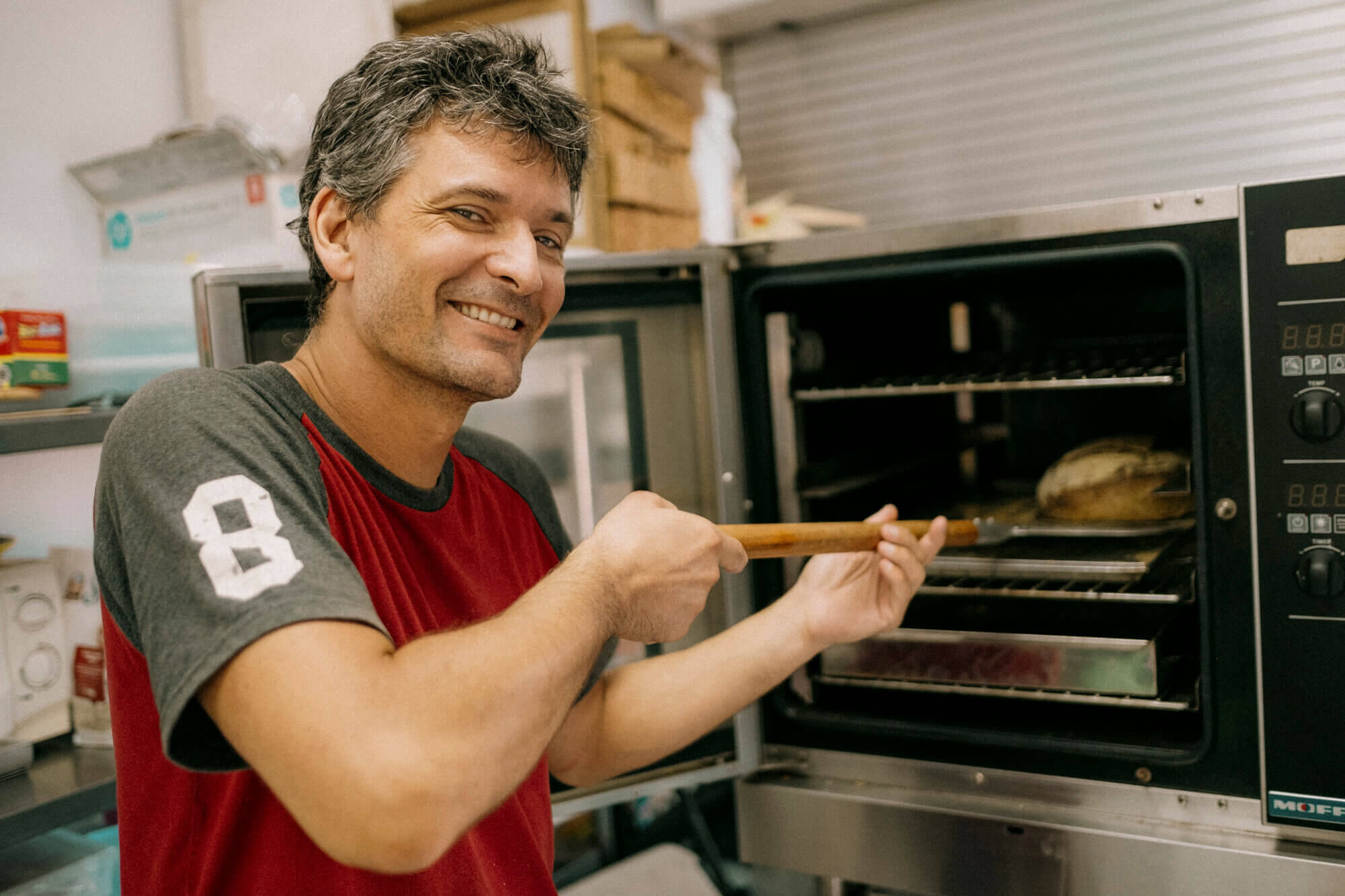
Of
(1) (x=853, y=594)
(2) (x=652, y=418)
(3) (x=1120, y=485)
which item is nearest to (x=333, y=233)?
(2) (x=652, y=418)

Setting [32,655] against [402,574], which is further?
[32,655]

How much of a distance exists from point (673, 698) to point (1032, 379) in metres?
0.60

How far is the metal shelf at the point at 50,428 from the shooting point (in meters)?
1.11

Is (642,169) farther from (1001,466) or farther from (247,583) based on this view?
(247,583)

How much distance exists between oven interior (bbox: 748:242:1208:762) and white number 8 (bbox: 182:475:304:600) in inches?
30.4

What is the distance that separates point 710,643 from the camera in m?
1.23

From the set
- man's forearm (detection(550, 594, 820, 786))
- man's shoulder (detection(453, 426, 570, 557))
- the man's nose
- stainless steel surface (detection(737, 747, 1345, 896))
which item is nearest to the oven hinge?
stainless steel surface (detection(737, 747, 1345, 896))

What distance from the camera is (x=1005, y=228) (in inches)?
46.5

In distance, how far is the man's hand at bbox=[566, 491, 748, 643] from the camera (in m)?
0.85

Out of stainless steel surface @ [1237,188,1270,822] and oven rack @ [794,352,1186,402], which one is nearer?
stainless steel surface @ [1237,188,1270,822]

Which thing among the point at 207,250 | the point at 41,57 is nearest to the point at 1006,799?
the point at 207,250

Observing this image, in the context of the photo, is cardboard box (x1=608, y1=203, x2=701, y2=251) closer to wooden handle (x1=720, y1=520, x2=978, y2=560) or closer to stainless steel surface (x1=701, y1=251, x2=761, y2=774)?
stainless steel surface (x1=701, y1=251, x2=761, y2=774)

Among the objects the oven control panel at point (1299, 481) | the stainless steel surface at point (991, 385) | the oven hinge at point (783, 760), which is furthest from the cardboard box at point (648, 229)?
the oven control panel at point (1299, 481)

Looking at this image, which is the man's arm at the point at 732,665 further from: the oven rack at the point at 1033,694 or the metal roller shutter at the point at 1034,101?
the metal roller shutter at the point at 1034,101
